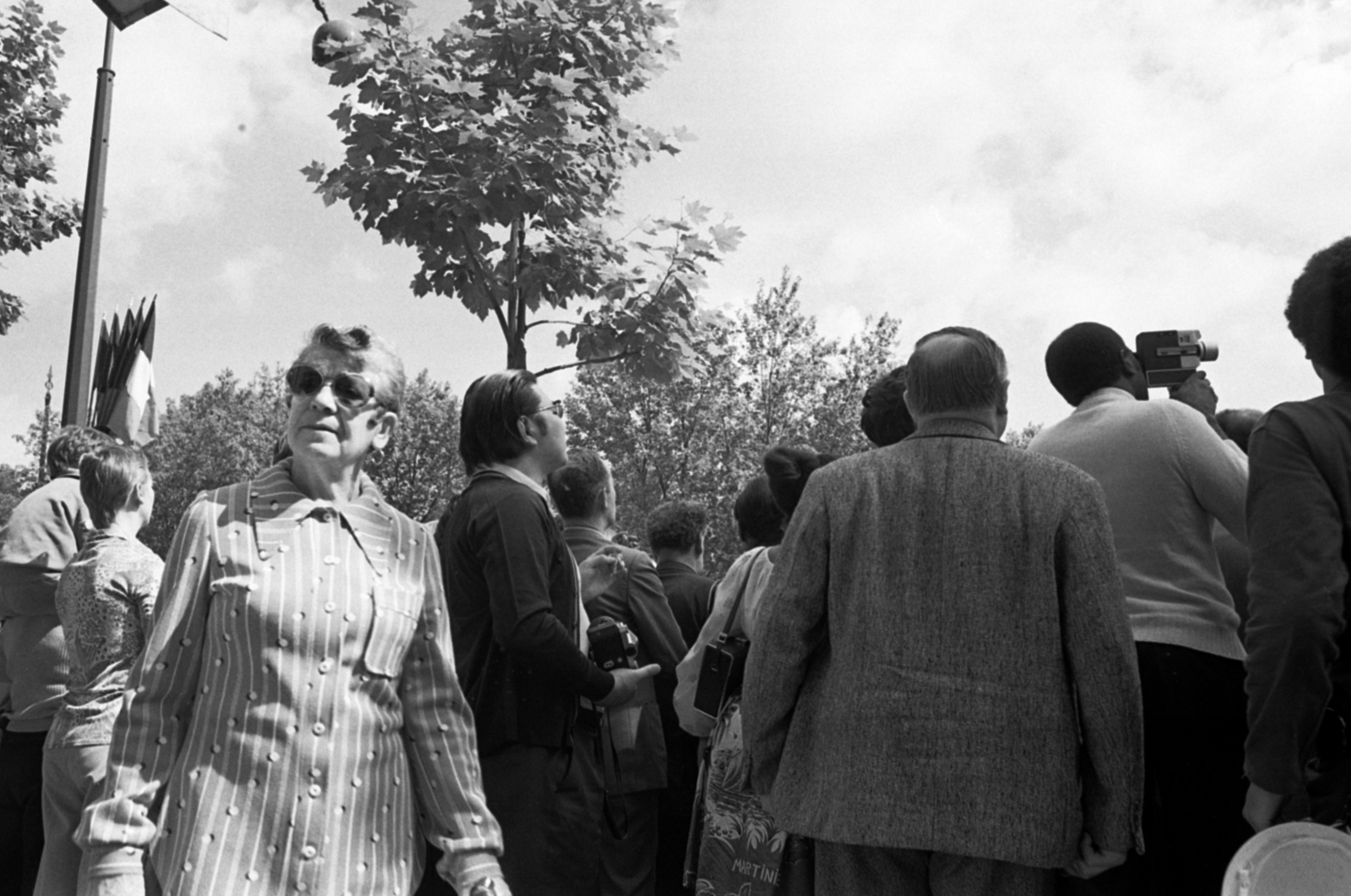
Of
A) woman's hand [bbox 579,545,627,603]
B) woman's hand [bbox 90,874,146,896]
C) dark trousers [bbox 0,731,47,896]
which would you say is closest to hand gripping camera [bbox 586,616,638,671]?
woman's hand [bbox 579,545,627,603]

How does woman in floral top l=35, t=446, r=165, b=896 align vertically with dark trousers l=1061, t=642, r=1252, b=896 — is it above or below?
above

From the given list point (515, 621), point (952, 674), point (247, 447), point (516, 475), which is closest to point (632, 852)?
point (515, 621)

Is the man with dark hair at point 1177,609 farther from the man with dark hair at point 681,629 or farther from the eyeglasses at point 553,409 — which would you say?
the man with dark hair at point 681,629

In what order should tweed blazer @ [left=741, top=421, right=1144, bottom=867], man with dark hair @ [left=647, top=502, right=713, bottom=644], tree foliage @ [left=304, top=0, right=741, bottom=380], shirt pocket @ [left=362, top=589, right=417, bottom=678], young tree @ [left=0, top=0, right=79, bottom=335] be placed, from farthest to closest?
1. young tree @ [left=0, top=0, right=79, bottom=335]
2. tree foliage @ [left=304, top=0, right=741, bottom=380]
3. man with dark hair @ [left=647, top=502, right=713, bottom=644]
4. tweed blazer @ [left=741, top=421, right=1144, bottom=867]
5. shirt pocket @ [left=362, top=589, right=417, bottom=678]

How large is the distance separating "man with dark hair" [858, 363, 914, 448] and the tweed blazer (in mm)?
762

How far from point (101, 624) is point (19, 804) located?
3.60 ft

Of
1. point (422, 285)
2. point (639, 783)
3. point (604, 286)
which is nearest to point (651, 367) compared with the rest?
point (604, 286)

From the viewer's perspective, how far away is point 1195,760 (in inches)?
124

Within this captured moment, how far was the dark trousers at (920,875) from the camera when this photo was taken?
8.94 feet

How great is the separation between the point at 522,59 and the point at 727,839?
5.55m

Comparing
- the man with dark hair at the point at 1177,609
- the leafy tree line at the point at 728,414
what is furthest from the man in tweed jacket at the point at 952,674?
the leafy tree line at the point at 728,414

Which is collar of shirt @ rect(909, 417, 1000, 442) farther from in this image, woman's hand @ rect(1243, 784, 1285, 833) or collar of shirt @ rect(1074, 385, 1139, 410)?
woman's hand @ rect(1243, 784, 1285, 833)

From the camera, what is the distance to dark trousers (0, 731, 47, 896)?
A: 4867 millimetres

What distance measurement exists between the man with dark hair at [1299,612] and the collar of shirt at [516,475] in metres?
2.01
